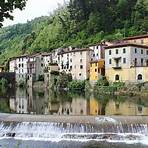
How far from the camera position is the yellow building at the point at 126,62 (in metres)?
67.5

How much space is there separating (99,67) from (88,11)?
35.7 meters

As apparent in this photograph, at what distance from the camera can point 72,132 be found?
89.7ft

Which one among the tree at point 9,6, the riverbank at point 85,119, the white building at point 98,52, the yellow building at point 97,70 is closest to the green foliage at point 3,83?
the white building at point 98,52

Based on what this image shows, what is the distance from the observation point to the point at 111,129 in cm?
2755

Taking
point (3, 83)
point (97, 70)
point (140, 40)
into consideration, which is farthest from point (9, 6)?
point (3, 83)

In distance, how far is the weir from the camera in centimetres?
2622

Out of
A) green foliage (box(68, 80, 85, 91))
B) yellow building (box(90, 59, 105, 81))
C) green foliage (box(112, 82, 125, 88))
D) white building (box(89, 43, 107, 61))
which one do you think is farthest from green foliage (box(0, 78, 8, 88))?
green foliage (box(112, 82, 125, 88))

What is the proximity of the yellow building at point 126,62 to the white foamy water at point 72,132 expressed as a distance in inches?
1544

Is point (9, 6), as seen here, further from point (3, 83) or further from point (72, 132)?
point (3, 83)

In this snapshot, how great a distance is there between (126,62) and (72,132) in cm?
4401

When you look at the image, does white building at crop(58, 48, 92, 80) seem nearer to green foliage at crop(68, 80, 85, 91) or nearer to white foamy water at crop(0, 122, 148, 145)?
green foliage at crop(68, 80, 85, 91)

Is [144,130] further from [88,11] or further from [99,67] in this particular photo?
[88,11]

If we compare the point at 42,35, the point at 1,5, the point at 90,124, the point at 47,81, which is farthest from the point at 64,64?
the point at 1,5

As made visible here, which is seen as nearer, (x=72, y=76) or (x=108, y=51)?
(x=108, y=51)
